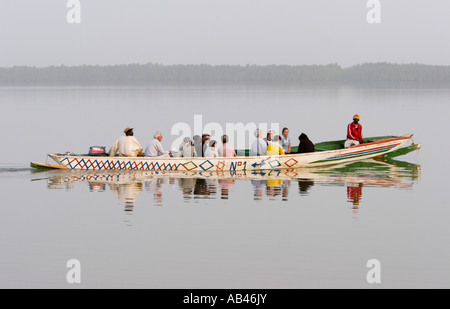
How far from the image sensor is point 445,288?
50.1ft

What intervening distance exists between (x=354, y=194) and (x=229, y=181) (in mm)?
4825

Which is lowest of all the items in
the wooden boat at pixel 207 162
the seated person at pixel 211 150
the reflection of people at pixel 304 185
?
the reflection of people at pixel 304 185

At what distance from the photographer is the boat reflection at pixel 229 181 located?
24.9m

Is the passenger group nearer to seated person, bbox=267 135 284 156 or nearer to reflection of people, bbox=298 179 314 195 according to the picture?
seated person, bbox=267 135 284 156

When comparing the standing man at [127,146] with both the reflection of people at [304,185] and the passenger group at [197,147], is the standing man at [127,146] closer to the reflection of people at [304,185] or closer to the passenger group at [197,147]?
the passenger group at [197,147]

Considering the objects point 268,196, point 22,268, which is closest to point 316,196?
point 268,196

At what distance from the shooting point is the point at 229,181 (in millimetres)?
27359

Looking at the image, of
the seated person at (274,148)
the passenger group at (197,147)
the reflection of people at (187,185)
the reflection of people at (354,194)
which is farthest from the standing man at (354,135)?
the reflection of people at (187,185)

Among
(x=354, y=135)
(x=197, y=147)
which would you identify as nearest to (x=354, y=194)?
(x=197, y=147)

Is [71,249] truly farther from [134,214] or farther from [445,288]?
[445,288]

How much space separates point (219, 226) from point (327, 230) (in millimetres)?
2841

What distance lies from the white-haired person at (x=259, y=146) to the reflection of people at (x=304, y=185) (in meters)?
2.43

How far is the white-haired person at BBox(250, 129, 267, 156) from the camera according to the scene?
29.1 m

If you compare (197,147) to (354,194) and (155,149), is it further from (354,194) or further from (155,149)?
(354,194)
